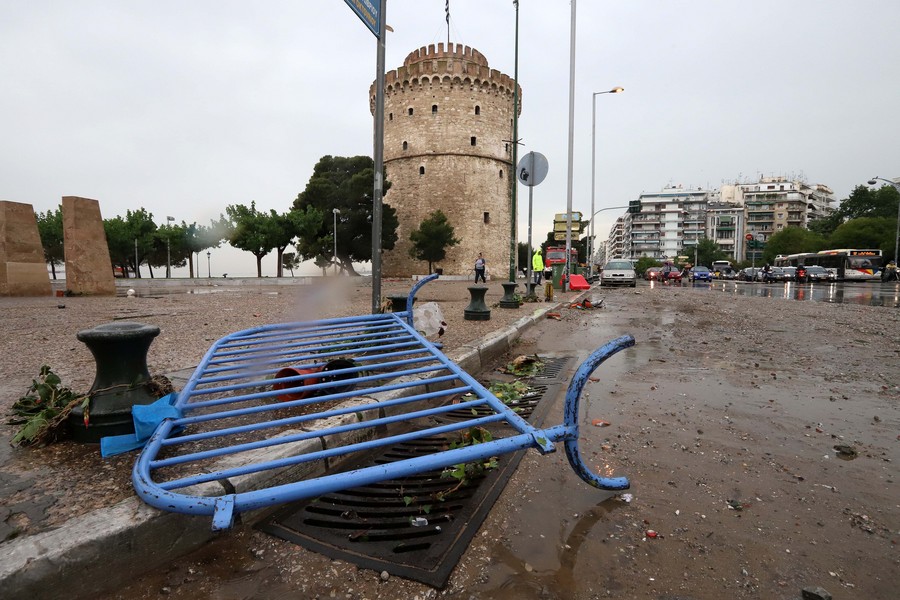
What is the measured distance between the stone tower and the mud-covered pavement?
3652cm

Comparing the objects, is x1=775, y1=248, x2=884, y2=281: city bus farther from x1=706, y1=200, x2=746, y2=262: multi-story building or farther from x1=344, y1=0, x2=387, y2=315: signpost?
x1=706, y1=200, x2=746, y2=262: multi-story building

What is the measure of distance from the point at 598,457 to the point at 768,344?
4.98 metres

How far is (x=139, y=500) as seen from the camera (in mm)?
1673

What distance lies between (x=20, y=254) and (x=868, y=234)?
66253 mm

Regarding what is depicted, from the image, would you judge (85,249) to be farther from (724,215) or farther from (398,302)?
(724,215)

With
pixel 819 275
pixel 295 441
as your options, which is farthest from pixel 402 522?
pixel 819 275

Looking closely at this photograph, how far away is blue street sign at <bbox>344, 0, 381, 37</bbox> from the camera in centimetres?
420

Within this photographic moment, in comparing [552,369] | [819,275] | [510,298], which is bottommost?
[552,369]

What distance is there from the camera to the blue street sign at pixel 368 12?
420cm

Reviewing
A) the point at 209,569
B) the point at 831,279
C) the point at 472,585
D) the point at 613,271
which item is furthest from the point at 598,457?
the point at 831,279

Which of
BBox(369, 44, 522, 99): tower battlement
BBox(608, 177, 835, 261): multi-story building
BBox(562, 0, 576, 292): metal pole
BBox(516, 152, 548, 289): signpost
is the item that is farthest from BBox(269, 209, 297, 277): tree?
BBox(608, 177, 835, 261): multi-story building

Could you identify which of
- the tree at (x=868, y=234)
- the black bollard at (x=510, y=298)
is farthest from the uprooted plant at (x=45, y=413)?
the tree at (x=868, y=234)

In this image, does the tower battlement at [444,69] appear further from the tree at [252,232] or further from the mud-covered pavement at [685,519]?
the mud-covered pavement at [685,519]

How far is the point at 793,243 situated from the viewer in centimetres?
6144
